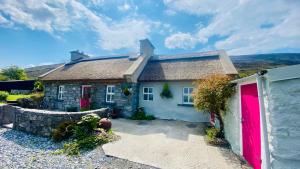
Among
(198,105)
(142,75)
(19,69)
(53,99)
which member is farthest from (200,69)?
(19,69)

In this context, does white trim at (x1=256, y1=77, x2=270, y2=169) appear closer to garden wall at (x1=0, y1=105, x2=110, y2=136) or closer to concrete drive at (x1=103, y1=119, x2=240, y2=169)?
concrete drive at (x1=103, y1=119, x2=240, y2=169)

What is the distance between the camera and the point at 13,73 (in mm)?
37312

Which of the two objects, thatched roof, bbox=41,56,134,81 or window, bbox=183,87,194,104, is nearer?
window, bbox=183,87,194,104

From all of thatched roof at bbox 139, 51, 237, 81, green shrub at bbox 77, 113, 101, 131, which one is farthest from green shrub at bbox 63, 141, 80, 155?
thatched roof at bbox 139, 51, 237, 81

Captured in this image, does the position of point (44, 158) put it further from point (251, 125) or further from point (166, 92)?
point (166, 92)

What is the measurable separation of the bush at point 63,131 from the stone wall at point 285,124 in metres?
7.74

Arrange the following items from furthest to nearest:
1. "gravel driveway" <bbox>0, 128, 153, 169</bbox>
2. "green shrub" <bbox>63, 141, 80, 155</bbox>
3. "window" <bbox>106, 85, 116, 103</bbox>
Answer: "window" <bbox>106, 85, 116, 103</bbox> < "green shrub" <bbox>63, 141, 80, 155</bbox> < "gravel driveway" <bbox>0, 128, 153, 169</bbox>

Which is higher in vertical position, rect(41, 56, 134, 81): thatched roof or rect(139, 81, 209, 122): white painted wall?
rect(41, 56, 134, 81): thatched roof

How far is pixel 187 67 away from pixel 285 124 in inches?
415

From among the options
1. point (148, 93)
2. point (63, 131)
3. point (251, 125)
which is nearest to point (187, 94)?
A: point (148, 93)

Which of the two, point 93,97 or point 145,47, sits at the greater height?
point 145,47

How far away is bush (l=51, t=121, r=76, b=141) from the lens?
26.0 feet

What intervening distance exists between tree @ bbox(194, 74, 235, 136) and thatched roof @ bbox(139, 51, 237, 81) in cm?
408

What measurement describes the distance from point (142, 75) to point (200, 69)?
15.2ft
